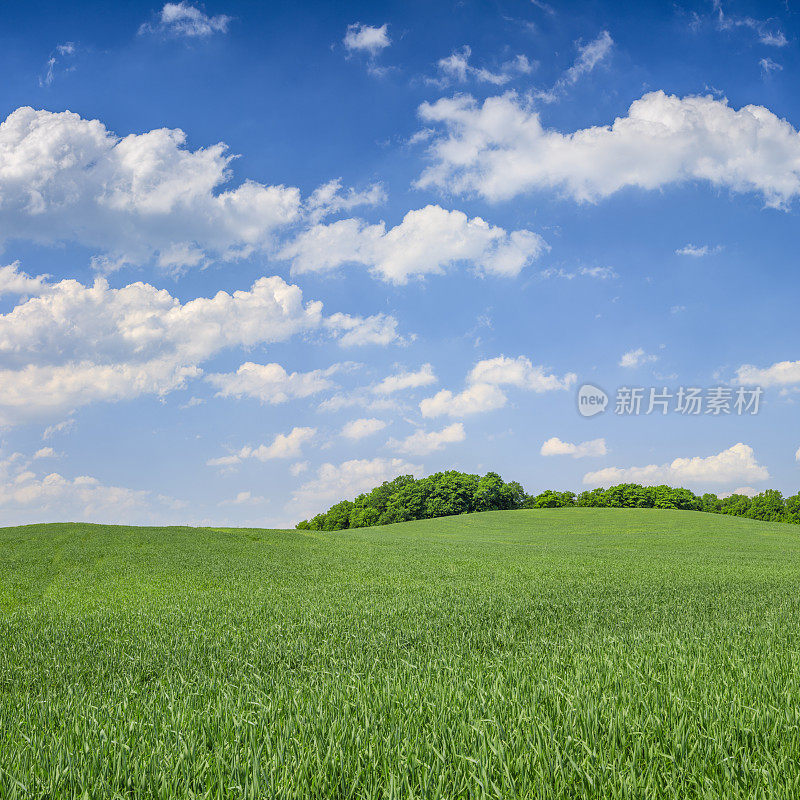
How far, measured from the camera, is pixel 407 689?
552 centimetres

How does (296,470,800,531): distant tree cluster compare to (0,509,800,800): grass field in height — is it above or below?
below

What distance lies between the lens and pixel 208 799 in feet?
11.6

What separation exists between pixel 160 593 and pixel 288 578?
180 inches

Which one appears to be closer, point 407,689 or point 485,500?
point 407,689

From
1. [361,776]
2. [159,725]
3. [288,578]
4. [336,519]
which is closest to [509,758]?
[361,776]

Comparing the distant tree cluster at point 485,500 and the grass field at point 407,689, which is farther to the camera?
the distant tree cluster at point 485,500

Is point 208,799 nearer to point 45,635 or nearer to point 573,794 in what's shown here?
point 573,794

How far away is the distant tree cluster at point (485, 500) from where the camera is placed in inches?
4493

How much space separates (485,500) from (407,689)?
11337cm

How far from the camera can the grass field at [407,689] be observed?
12.6ft

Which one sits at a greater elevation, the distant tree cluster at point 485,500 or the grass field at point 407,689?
the grass field at point 407,689

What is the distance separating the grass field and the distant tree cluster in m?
96.0

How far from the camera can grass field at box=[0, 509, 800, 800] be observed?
383 centimetres

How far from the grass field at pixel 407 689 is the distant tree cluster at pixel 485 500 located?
9597cm
